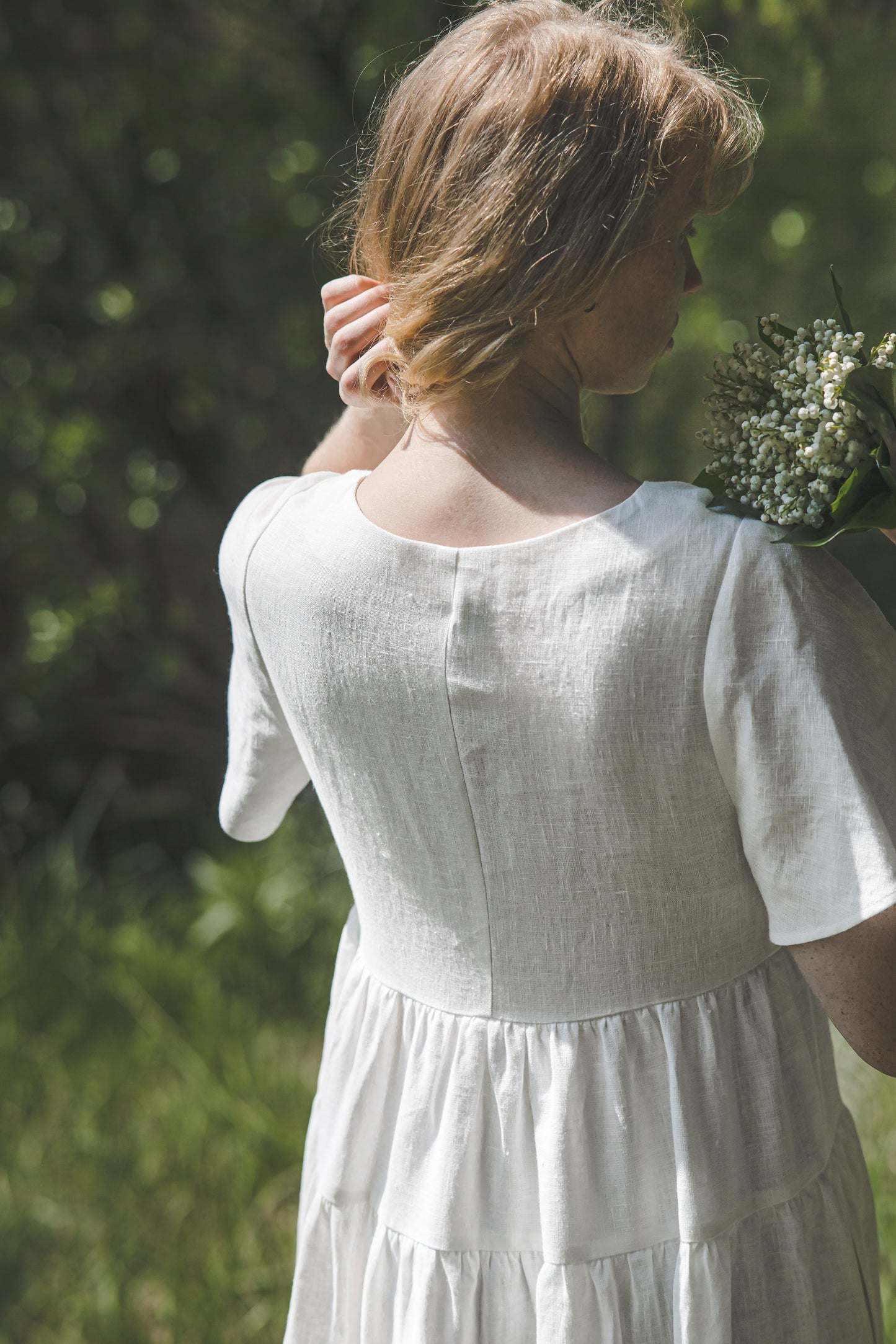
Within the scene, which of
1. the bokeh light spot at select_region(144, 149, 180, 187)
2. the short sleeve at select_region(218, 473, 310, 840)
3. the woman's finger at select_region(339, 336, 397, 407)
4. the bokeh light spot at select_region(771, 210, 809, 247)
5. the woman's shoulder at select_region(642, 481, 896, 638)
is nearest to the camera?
the woman's shoulder at select_region(642, 481, 896, 638)

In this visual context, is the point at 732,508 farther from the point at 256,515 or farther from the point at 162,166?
the point at 162,166

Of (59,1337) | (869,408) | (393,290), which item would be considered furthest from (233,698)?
(59,1337)

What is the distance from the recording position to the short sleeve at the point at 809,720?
890 millimetres

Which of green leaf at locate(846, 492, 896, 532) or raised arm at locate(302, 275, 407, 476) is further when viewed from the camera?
raised arm at locate(302, 275, 407, 476)

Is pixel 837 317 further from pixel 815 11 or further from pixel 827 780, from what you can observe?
pixel 815 11

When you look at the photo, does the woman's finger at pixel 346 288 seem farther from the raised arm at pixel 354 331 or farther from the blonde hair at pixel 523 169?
the blonde hair at pixel 523 169

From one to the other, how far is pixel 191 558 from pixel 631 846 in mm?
3549

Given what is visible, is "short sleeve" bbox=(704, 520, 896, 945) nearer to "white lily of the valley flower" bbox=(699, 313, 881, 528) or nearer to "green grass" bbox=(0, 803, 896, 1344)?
"white lily of the valley flower" bbox=(699, 313, 881, 528)

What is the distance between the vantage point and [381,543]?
1.01 metres

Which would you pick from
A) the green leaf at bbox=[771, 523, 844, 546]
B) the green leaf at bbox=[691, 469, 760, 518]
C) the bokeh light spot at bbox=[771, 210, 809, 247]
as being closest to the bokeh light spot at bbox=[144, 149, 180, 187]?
the bokeh light spot at bbox=[771, 210, 809, 247]

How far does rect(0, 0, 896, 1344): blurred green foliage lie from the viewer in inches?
100

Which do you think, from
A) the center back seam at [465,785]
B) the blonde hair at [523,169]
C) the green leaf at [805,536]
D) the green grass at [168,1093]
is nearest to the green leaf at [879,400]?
the green leaf at [805,536]

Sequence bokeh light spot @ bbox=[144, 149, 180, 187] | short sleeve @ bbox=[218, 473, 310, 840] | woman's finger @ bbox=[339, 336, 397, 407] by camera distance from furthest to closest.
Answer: bokeh light spot @ bbox=[144, 149, 180, 187] → short sleeve @ bbox=[218, 473, 310, 840] → woman's finger @ bbox=[339, 336, 397, 407]

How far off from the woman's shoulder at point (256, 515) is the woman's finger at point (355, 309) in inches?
5.6
